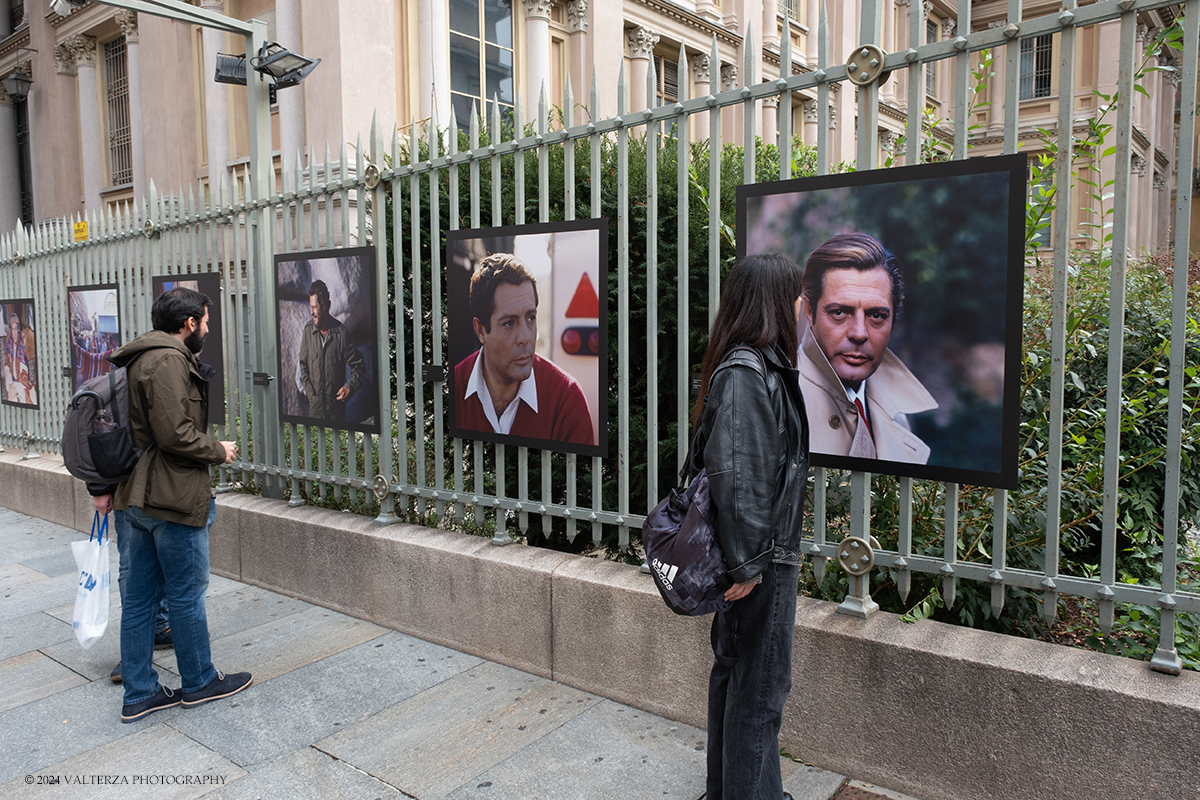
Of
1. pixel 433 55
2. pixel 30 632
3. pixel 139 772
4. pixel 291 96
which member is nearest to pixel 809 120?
pixel 433 55

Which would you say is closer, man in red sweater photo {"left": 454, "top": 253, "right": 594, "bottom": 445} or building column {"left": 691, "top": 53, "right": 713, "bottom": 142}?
man in red sweater photo {"left": 454, "top": 253, "right": 594, "bottom": 445}

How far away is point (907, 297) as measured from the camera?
325 centimetres

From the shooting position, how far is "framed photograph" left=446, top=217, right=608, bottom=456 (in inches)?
170

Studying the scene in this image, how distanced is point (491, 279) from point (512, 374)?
56 centimetres

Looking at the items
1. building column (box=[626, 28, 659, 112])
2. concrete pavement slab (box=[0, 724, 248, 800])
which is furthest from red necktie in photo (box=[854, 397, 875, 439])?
building column (box=[626, 28, 659, 112])

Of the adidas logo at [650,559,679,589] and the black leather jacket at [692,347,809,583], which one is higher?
the black leather jacket at [692,347,809,583]

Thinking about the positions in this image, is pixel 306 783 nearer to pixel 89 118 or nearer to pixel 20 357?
pixel 20 357

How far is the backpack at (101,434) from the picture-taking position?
4.25 meters

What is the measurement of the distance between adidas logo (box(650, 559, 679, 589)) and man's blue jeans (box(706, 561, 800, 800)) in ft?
1.00

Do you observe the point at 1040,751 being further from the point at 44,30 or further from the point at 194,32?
the point at 44,30

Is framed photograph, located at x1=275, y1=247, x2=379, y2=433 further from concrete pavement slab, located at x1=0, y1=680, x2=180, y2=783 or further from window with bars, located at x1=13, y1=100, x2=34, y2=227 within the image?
window with bars, located at x1=13, y1=100, x2=34, y2=227

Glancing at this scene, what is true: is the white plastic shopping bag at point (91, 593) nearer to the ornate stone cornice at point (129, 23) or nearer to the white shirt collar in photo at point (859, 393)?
the white shirt collar in photo at point (859, 393)

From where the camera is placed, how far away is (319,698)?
439 cm

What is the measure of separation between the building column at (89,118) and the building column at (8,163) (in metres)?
4.51
